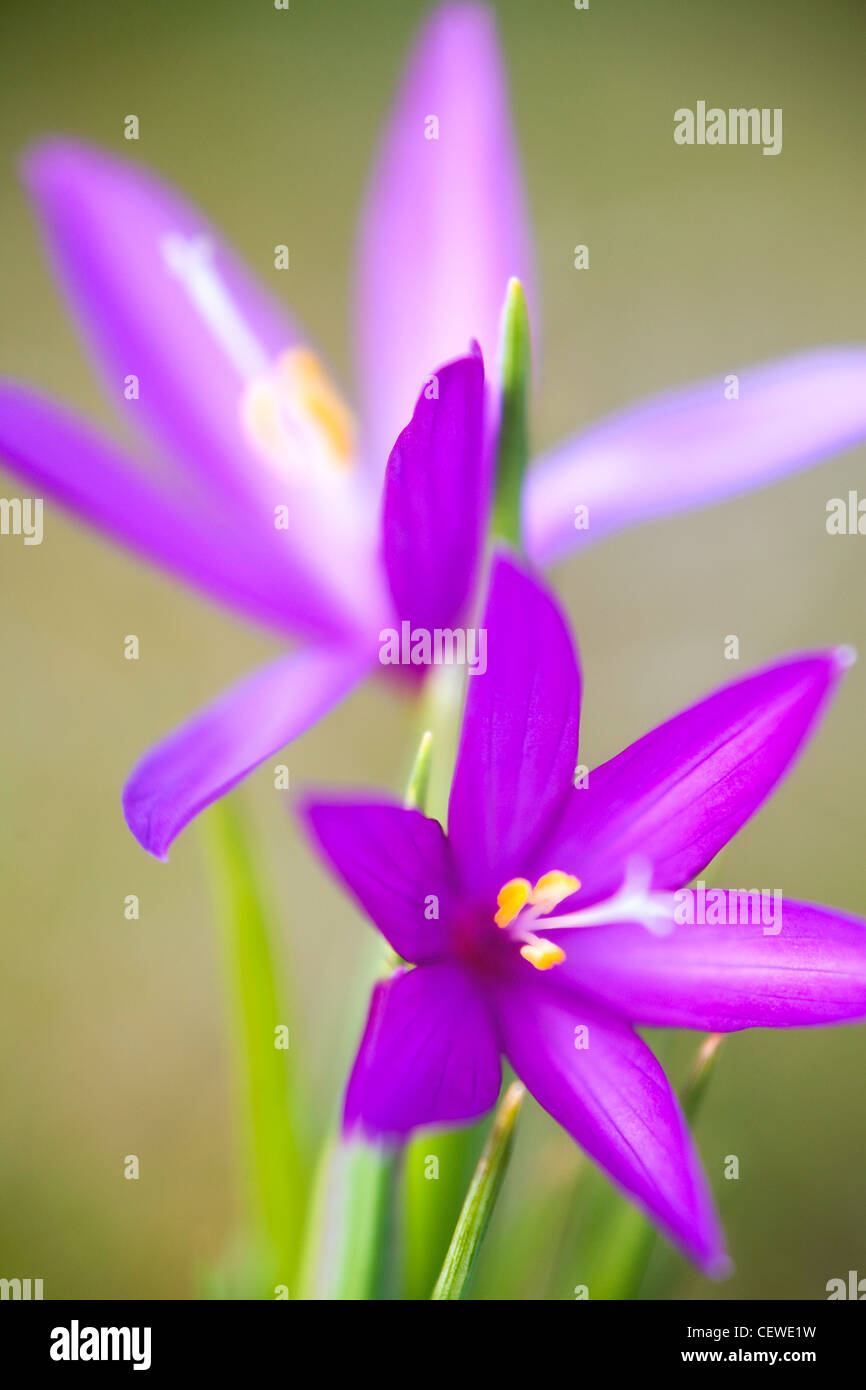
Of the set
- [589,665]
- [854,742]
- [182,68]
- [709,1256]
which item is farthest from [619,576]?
[709,1256]

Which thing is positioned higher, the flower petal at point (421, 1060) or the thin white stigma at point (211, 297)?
the thin white stigma at point (211, 297)

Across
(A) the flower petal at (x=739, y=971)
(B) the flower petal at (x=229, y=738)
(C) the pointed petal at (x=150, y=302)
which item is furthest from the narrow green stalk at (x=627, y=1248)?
(C) the pointed petal at (x=150, y=302)

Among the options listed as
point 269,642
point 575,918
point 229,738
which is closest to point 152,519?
point 229,738

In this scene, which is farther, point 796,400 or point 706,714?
point 796,400

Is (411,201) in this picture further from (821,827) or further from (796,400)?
(821,827)

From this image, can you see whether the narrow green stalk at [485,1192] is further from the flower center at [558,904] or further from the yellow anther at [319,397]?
the yellow anther at [319,397]

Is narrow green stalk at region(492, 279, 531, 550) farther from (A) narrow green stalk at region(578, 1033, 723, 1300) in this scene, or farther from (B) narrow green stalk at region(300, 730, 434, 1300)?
(A) narrow green stalk at region(578, 1033, 723, 1300)

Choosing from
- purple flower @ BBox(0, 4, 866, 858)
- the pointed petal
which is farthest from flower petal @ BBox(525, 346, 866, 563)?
the pointed petal
